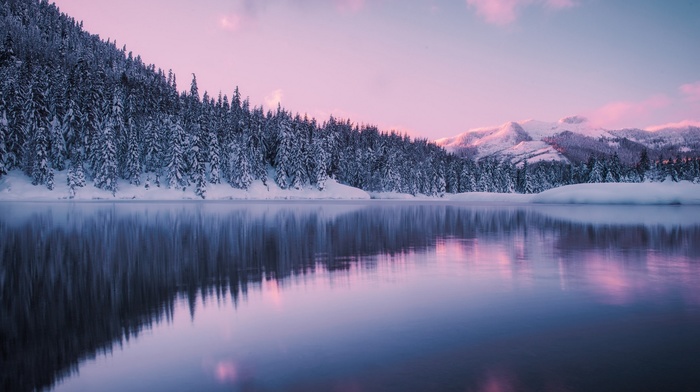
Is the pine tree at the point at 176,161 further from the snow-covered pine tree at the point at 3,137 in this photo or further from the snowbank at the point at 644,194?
the snowbank at the point at 644,194

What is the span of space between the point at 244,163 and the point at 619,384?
82035mm

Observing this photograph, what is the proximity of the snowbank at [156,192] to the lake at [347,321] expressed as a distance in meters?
60.2

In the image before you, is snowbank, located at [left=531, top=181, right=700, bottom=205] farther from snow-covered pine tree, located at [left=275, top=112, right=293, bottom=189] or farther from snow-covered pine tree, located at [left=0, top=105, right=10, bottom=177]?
snow-covered pine tree, located at [left=0, top=105, right=10, bottom=177]

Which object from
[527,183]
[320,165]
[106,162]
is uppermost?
[320,165]

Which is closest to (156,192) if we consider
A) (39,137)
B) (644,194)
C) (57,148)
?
(57,148)

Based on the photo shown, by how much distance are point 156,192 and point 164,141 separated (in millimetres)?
11784

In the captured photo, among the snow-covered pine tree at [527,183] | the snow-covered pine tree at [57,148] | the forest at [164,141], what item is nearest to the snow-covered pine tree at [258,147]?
the forest at [164,141]

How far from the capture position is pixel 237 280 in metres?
11.1

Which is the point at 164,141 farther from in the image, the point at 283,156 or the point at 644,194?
the point at 644,194

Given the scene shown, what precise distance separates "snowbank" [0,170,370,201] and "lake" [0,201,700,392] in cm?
6017

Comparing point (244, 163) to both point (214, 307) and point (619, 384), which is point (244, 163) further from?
point (619, 384)

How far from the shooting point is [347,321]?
24.9 feet

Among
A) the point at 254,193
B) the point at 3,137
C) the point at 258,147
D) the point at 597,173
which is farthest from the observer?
the point at 597,173

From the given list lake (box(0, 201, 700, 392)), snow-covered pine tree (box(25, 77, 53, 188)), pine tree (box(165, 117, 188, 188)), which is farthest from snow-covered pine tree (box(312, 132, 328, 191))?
lake (box(0, 201, 700, 392))
